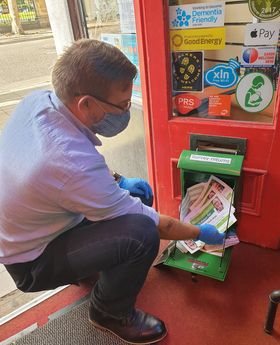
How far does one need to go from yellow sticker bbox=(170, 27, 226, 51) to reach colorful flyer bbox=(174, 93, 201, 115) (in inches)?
7.6

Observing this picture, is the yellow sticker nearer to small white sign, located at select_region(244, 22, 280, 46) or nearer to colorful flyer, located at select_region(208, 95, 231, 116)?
small white sign, located at select_region(244, 22, 280, 46)

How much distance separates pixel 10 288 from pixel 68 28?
139 cm

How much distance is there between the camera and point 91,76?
2.77 feet

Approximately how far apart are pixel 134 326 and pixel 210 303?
1.09ft

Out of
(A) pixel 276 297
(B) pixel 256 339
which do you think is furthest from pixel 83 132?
(B) pixel 256 339

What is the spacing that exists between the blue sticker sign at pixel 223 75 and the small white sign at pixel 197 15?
151 millimetres

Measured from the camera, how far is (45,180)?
0.81m

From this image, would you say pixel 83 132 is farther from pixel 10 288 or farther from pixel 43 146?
pixel 10 288

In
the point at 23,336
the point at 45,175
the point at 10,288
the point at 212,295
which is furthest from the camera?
the point at 10,288

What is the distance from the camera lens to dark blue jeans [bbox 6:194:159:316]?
96cm

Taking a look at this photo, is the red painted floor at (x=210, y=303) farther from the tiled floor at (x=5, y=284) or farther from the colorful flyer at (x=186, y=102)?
the colorful flyer at (x=186, y=102)

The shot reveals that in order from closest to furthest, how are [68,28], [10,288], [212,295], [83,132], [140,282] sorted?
1. [83,132]
2. [140,282]
3. [212,295]
4. [10,288]
5. [68,28]

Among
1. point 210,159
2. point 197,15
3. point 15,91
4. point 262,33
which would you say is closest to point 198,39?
point 197,15

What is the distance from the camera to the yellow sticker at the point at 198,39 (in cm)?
113
